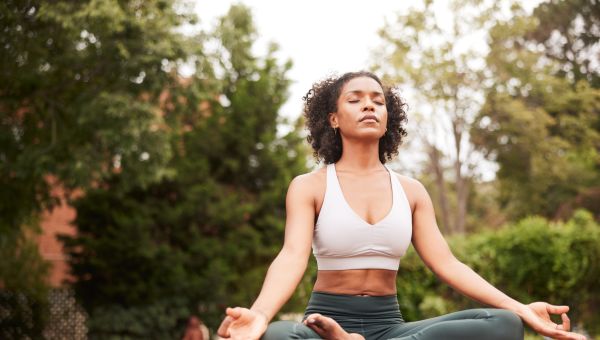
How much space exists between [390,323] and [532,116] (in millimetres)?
19421

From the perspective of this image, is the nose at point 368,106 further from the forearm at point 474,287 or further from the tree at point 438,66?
the tree at point 438,66

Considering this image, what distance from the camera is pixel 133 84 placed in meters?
9.92

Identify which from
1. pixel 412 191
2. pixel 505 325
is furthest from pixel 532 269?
pixel 505 325

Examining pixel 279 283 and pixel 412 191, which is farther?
pixel 412 191

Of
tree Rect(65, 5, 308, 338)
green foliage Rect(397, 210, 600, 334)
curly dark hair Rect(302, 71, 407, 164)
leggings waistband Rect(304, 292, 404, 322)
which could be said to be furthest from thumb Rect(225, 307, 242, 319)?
green foliage Rect(397, 210, 600, 334)

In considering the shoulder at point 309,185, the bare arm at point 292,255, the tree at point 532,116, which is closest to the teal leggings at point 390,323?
the bare arm at point 292,255

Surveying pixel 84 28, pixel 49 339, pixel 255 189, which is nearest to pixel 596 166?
pixel 255 189

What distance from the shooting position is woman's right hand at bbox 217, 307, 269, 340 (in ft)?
7.18

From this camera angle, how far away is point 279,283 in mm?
2557

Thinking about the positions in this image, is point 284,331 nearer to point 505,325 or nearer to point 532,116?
point 505,325

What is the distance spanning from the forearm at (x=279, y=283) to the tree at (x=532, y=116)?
19.2 meters

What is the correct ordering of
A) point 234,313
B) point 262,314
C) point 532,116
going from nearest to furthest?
1. point 234,313
2. point 262,314
3. point 532,116

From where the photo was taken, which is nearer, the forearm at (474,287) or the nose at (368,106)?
the forearm at (474,287)

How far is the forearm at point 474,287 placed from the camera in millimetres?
2670
